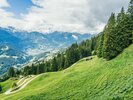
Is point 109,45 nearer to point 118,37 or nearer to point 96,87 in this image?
point 118,37

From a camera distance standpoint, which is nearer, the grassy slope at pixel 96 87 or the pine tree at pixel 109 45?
the grassy slope at pixel 96 87

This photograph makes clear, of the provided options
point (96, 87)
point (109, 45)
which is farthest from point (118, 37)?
point (96, 87)

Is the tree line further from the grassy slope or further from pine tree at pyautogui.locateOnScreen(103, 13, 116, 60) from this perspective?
the grassy slope

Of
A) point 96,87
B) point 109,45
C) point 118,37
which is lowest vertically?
point 96,87

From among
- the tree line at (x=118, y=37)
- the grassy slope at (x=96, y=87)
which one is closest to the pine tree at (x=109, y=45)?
the tree line at (x=118, y=37)

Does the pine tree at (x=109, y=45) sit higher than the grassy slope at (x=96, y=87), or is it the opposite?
the pine tree at (x=109, y=45)

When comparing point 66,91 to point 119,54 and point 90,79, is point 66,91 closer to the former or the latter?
point 90,79

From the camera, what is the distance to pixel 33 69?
156 m

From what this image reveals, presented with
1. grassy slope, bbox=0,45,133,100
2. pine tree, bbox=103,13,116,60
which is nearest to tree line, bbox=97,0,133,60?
pine tree, bbox=103,13,116,60

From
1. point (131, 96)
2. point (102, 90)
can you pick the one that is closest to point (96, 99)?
point (102, 90)

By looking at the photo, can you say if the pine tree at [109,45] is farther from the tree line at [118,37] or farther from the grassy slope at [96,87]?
the grassy slope at [96,87]

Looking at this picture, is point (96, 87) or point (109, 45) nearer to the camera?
point (96, 87)

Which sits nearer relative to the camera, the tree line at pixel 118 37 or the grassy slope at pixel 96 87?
the grassy slope at pixel 96 87

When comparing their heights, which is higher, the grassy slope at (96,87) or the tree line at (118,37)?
the tree line at (118,37)
